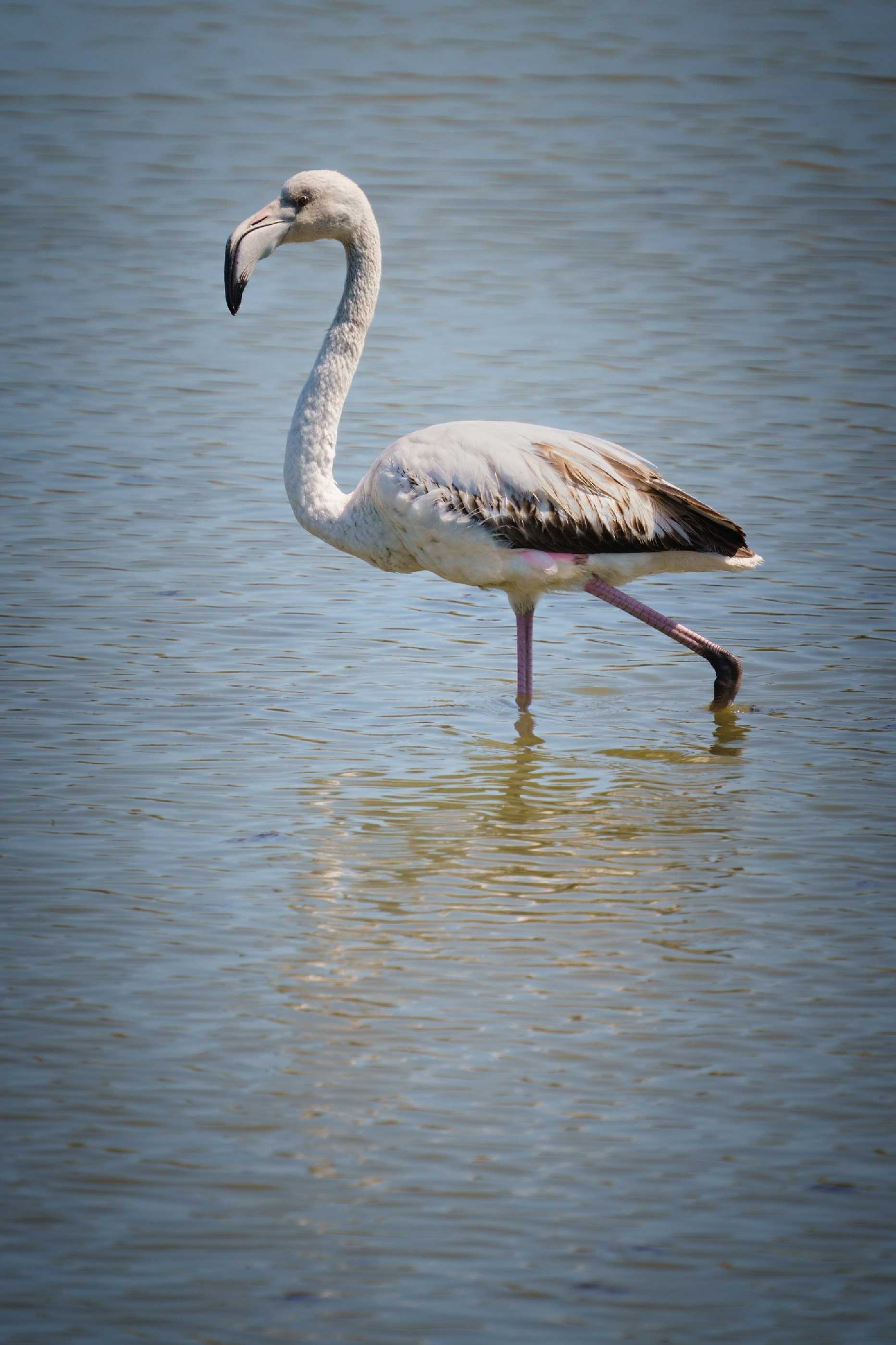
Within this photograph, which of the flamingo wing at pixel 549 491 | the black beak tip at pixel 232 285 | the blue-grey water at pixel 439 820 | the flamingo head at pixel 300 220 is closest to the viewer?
the blue-grey water at pixel 439 820

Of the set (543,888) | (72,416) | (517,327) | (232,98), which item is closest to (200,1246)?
(543,888)

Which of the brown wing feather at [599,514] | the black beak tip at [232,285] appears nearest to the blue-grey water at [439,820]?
the brown wing feather at [599,514]

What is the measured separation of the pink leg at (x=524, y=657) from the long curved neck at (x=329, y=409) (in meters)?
0.76

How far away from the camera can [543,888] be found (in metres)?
6.12

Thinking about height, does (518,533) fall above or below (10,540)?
above

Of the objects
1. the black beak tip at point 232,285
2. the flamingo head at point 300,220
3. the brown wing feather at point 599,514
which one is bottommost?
the brown wing feather at point 599,514

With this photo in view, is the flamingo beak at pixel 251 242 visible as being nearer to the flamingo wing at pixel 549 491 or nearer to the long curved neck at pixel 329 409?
the long curved neck at pixel 329 409

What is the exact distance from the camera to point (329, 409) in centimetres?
782

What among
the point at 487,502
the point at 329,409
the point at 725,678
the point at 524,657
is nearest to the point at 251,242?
the point at 329,409

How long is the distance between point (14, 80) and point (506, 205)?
6646 mm

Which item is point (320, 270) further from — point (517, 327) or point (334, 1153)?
point (334, 1153)

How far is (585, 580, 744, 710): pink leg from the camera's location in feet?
25.6

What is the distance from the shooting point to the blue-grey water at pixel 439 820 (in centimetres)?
423

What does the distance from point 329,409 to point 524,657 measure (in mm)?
1245
